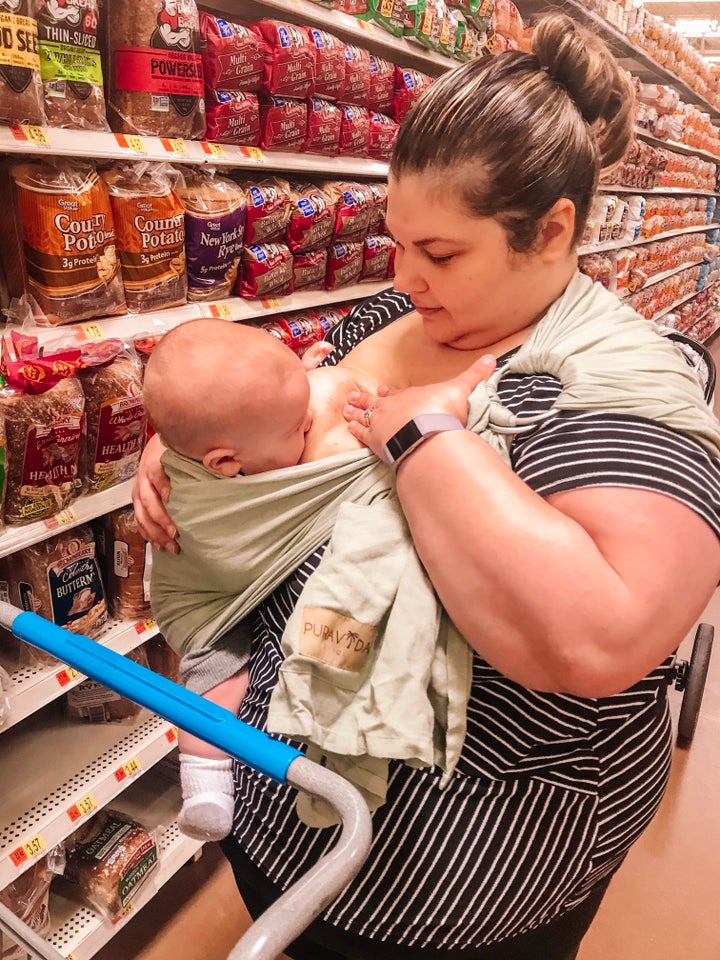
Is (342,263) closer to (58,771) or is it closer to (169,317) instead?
(169,317)

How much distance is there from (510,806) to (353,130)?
2040 millimetres

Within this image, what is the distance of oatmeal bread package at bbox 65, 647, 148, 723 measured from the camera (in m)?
1.85

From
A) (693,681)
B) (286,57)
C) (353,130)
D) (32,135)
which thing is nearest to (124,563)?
(32,135)

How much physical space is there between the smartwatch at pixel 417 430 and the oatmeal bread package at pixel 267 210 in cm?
136

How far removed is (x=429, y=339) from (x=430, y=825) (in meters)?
0.60

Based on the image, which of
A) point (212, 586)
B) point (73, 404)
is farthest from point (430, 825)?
point (73, 404)

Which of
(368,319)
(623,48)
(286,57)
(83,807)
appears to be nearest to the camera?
(368,319)

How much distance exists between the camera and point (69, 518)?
4.89 ft

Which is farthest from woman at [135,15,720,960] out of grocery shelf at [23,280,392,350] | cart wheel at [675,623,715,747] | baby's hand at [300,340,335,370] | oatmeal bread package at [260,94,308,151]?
cart wheel at [675,623,715,747]

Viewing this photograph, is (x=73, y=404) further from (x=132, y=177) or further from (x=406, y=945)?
(x=406, y=945)

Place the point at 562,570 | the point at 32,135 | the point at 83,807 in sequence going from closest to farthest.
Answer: the point at 562,570
the point at 32,135
the point at 83,807

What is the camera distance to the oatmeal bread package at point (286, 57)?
184cm

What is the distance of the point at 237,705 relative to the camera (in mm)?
923

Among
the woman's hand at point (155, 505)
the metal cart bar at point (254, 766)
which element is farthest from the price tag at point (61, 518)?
the metal cart bar at point (254, 766)
